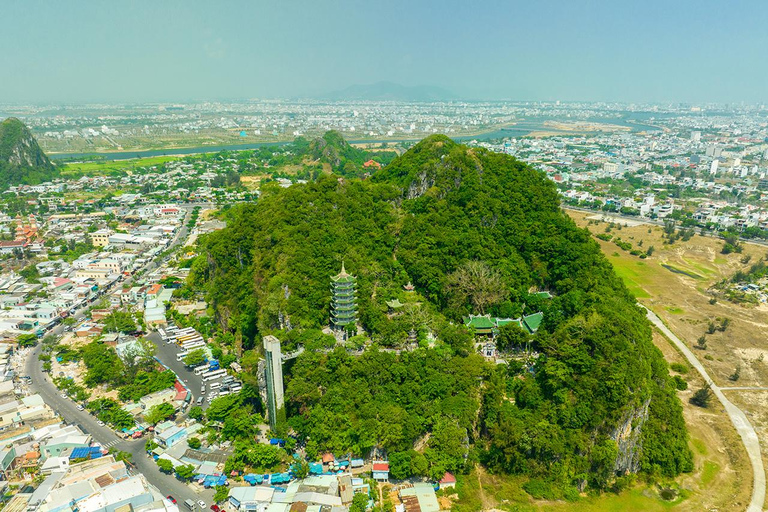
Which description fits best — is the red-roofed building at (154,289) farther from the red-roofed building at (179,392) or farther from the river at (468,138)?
the river at (468,138)

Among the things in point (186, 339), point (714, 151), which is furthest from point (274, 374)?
point (714, 151)

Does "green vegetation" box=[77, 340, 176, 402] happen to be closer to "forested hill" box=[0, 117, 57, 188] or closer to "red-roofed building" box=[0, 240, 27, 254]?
"red-roofed building" box=[0, 240, 27, 254]

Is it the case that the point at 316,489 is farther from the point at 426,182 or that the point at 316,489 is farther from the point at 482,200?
the point at 426,182

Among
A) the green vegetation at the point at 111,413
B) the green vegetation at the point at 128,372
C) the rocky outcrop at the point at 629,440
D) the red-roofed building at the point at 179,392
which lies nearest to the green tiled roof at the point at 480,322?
the rocky outcrop at the point at 629,440

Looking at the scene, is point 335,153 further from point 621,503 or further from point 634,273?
point 621,503

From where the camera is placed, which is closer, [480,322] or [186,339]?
[480,322]

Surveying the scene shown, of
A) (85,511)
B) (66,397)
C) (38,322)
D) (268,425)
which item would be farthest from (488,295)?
(38,322)
